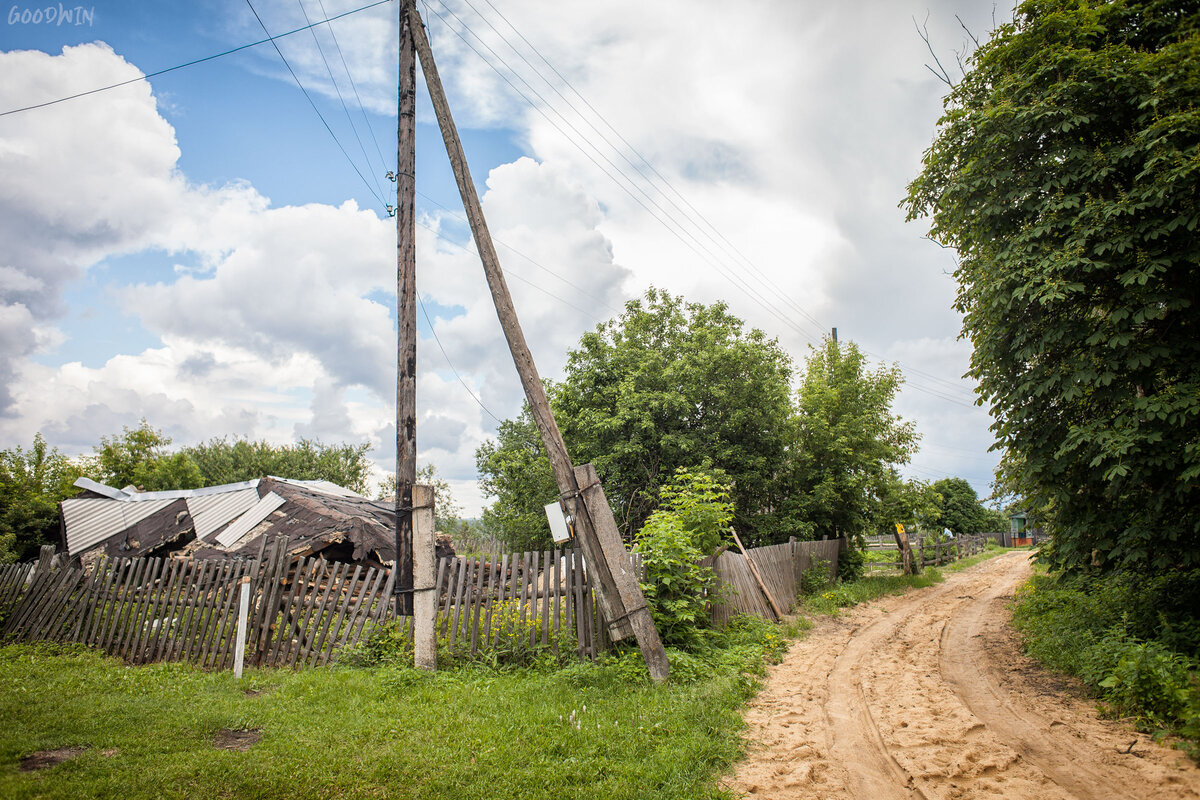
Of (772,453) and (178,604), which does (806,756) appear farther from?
(772,453)

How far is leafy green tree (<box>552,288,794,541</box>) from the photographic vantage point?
18062 mm

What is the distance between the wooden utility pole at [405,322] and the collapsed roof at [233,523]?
5.05 metres

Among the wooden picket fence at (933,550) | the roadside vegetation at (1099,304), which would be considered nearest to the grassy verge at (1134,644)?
the roadside vegetation at (1099,304)

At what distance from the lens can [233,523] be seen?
1361 cm

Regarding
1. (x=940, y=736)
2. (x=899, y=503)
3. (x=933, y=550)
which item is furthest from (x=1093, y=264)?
(x=933, y=550)

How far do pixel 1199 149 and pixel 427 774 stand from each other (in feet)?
29.8

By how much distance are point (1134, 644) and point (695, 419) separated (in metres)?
13.5

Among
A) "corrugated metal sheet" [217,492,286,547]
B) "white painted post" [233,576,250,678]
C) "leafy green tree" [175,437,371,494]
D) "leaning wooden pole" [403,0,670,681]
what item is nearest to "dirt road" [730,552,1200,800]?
"leaning wooden pole" [403,0,670,681]

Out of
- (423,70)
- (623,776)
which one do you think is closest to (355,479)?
(423,70)

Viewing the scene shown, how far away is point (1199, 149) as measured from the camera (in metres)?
5.59

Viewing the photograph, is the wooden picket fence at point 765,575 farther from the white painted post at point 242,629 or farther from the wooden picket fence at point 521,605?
the white painted post at point 242,629

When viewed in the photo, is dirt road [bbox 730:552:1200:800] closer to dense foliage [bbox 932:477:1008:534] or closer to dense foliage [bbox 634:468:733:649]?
dense foliage [bbox 634:468:733:649]

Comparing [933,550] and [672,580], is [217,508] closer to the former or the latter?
[672,580]

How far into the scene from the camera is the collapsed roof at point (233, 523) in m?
12.2
